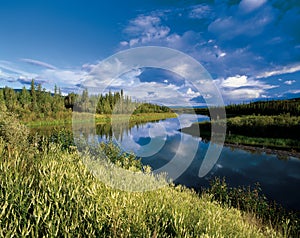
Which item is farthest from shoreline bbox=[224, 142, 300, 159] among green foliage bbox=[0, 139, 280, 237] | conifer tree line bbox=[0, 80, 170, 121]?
conifer tree line bbox=[0, 80, 170, 121]

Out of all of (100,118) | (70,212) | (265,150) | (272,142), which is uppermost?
(70,212)

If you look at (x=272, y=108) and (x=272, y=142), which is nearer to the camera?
(x=272, y=142)

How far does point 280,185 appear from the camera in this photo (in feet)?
57.6

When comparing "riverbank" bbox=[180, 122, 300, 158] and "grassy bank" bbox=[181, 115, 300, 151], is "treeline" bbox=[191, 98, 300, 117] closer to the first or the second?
"grassy bank" bbox=[181, 115, 300, 151]

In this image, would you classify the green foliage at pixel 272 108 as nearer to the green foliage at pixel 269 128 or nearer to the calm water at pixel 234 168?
the green foliage at pixel 269 128

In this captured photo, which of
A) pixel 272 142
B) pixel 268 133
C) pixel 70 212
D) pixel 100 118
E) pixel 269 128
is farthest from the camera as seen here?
pixel 100 118

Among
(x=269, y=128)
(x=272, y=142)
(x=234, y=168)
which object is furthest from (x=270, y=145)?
(x=234, y=168)

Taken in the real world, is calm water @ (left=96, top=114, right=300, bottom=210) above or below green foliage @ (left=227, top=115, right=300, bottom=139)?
below

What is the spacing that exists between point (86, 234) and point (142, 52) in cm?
697

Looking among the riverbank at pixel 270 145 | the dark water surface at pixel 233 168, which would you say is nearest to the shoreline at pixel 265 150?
the riverbank at pixel 270 145

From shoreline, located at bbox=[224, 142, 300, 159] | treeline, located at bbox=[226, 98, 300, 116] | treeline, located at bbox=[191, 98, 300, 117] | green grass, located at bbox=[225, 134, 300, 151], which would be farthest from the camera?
treeline, located at bbox=[191, 98, 300, 117]

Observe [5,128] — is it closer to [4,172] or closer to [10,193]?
[4,172]

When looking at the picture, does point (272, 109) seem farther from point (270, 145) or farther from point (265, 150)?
point (265, 150)

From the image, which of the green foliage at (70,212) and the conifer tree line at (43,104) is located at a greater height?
the conifer tree line at (43,104)
